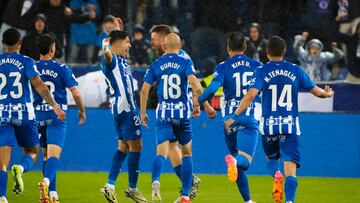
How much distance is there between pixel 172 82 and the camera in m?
13.3

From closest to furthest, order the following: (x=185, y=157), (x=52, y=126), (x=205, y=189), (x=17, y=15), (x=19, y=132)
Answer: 1. (x=19, y=132)
2. (x=185, y=157)
3. (x=52, y=126)
4. (x=205, y=189)
5. (x=17, y=15)

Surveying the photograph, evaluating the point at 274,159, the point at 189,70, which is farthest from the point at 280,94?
the point at 189,70

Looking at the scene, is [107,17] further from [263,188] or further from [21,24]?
[263,188]

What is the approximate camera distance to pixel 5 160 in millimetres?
12750

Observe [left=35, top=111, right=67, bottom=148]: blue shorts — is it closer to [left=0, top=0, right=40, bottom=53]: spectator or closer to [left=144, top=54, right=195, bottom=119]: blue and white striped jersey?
[left=144, top=54, right=195, bottom=119]: blue and white striped jersey

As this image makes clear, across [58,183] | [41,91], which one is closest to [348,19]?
[58,183]

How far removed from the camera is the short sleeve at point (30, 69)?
12.6m

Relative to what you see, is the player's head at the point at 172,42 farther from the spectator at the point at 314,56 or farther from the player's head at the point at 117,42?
the spectator at the point at 314,56

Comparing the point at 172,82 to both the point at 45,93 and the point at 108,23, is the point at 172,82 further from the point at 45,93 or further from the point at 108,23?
the point at 108,23

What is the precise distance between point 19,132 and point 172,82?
207 cm

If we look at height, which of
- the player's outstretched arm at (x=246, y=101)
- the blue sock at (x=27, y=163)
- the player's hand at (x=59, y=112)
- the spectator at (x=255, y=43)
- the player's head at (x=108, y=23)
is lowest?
the blue sock at (x=27, y=163)

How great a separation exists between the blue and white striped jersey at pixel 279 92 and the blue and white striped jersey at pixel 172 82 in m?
1.41

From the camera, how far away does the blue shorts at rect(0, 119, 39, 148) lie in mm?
12719

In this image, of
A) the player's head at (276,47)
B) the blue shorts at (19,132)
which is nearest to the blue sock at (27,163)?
the blue shorts at (19,132)
